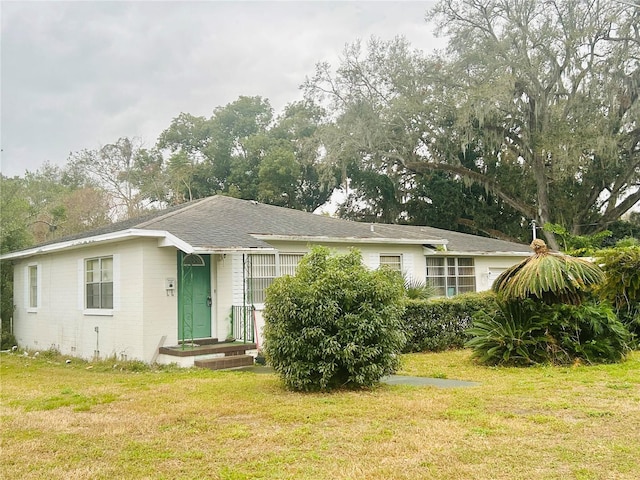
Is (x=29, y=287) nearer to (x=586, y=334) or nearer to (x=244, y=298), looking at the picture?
(x=244, y=298)

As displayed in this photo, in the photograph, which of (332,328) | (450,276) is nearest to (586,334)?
(332,328)

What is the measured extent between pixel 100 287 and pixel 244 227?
3.66 meters

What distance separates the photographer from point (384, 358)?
8.60 m

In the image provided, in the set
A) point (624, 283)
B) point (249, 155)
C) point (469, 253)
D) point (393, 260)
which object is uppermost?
point (249, 155)

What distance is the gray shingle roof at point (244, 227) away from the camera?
1274 centimetres

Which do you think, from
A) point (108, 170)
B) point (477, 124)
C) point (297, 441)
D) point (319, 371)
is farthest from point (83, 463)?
point (108, 170)

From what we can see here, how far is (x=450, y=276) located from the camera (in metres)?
19.7

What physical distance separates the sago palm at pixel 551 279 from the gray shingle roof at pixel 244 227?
17.1ft

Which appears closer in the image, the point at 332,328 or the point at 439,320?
the point at 332,328

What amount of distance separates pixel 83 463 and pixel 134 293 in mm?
7553

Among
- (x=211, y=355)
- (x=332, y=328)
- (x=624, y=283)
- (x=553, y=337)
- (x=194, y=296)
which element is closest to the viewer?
(x=332, y=328)

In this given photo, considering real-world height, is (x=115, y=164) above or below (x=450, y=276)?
above

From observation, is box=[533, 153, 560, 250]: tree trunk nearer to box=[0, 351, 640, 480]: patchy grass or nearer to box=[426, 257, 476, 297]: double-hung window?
box=[426, 257, 476, 297]: double-hung window

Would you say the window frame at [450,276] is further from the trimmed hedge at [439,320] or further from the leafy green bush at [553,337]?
the leafy green bush at [553,337]
